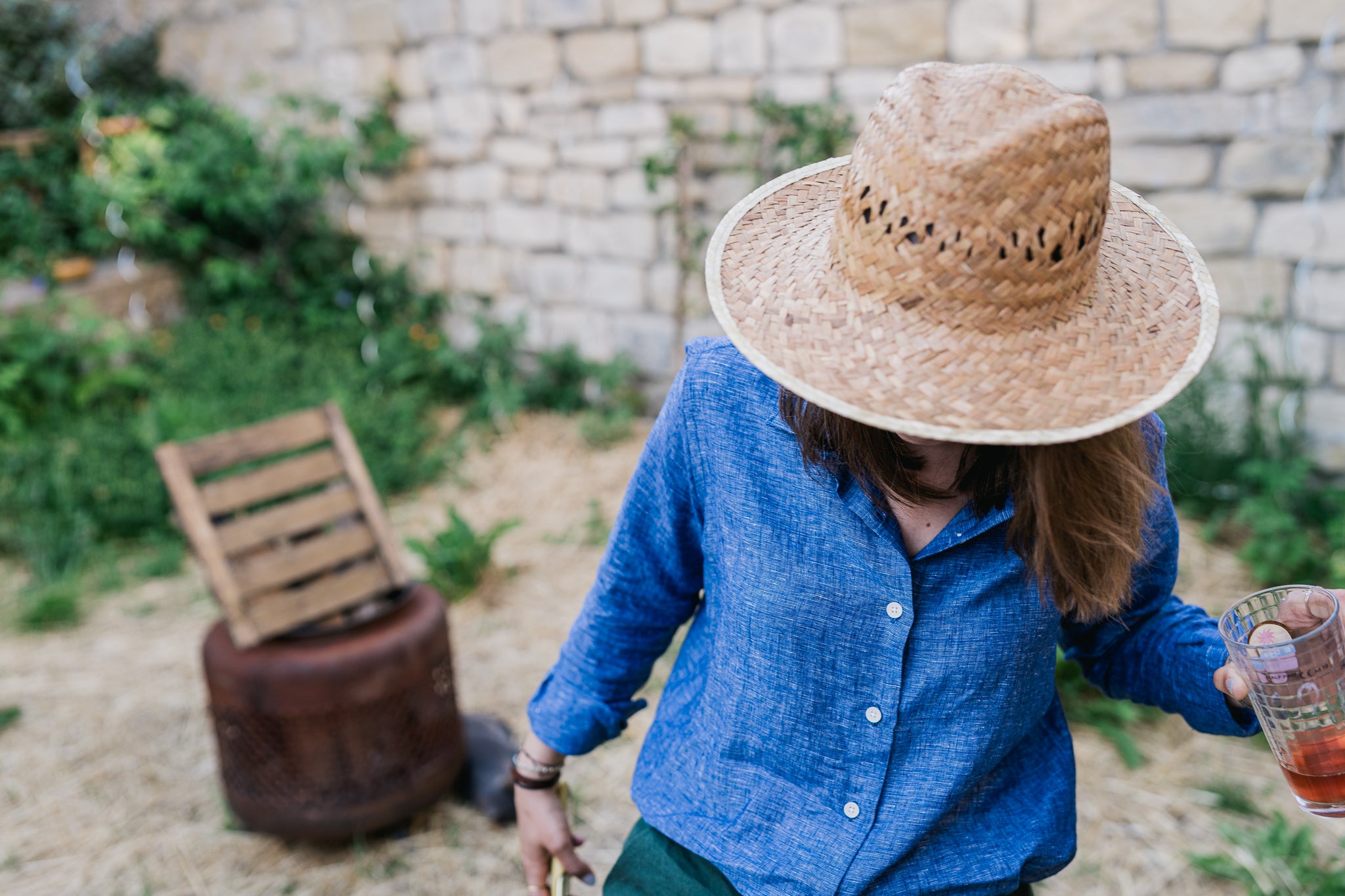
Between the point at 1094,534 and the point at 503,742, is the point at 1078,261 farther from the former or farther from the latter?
the point at 503,742

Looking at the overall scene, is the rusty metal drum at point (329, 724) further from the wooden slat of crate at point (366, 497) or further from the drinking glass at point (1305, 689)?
the drinking glass at point (1305, 689)

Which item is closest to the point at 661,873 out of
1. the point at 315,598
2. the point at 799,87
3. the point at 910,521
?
the point at 910,521

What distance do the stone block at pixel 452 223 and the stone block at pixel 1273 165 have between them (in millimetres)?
4242

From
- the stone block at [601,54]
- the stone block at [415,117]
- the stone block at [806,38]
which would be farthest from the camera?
the stone block at [415,117]

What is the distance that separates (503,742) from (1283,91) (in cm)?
380

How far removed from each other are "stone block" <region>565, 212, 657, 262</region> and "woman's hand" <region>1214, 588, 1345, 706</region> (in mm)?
4930

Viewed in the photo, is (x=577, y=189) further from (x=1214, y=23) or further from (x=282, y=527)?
(x=282, y=527)

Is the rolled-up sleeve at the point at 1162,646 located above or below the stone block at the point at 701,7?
below

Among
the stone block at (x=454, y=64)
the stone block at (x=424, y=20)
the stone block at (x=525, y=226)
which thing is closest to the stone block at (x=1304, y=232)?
the stone block at (x=525, y=226)

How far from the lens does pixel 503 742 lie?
129 inches

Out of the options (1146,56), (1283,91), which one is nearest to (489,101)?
(1146,56)

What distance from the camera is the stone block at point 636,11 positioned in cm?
552

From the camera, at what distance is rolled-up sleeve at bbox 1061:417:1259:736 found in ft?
4.42

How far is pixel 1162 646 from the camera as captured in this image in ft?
4.63
